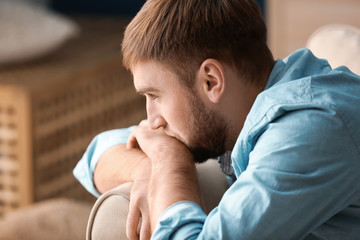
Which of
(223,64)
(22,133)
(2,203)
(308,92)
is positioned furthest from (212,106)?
(2,203)

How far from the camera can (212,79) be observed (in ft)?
3.10

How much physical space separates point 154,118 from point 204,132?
0.29ft

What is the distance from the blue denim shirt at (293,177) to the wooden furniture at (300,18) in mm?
1682

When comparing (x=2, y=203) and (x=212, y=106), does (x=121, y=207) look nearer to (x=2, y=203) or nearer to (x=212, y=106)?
(x=212, y=106)

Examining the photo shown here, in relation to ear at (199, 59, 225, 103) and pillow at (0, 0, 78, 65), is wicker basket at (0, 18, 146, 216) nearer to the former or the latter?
pillow at (0, 0, 78, 65)

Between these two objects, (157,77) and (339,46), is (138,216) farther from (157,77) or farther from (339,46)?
(339,46)

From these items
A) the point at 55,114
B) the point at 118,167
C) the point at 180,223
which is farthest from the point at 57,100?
the point at 180,223

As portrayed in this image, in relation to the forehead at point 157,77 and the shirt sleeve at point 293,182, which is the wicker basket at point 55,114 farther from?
the shirt sleeve at point 293,182

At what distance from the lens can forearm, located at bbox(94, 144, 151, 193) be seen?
1.03 metres

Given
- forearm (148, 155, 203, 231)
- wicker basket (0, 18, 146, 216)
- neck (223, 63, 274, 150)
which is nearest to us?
forearm (148, 155, 203, 231)

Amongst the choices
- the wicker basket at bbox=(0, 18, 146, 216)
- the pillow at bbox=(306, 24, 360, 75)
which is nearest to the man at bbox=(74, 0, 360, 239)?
the pillow at bbox=(306, 24, 360, 75)

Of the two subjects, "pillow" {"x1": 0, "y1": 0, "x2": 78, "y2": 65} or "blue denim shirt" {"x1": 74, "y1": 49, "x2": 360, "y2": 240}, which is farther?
"pillow" {"x1": 0, "y1": 0, "x2": 78, "y2": 65}

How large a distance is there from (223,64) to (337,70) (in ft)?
0.58

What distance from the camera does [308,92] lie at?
808mm
